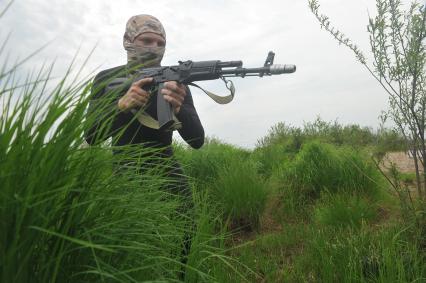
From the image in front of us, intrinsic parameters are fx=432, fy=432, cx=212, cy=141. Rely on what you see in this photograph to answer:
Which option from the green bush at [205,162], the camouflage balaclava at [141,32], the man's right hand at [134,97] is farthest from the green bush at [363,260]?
the green bush at [205,162]

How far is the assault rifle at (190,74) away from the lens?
102 inches

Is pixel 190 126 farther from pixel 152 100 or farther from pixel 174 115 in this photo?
pixel 152 100

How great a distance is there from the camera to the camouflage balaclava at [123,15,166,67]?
2896 mm

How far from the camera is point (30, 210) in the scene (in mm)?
1039

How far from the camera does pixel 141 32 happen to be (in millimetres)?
2949

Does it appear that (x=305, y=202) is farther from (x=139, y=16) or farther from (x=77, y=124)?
(x=77, y=124)

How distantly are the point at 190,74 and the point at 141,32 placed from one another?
493mm

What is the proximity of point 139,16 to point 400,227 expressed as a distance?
2.35 metres

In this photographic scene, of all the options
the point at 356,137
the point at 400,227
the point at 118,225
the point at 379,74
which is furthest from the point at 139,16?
the point at 356,137

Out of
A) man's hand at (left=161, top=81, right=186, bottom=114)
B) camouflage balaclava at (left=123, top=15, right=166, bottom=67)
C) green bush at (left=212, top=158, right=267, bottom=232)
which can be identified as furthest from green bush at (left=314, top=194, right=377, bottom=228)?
camouflage balaclava at (left=123, top=15, right=166, bottom=67)

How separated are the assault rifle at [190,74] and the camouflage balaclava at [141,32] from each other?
0.58ft

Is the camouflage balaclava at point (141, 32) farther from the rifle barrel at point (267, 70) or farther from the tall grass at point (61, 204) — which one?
the tall grass at point (61, 204)

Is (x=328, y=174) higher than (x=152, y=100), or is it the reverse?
(x=152, y=100)

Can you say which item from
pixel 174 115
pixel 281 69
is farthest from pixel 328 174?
pixel 174 115
